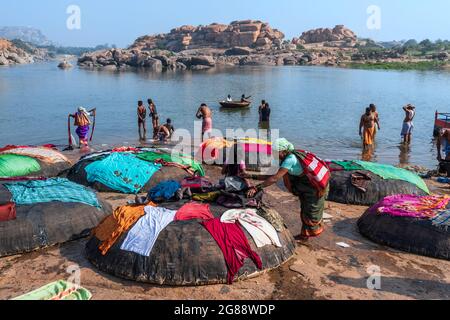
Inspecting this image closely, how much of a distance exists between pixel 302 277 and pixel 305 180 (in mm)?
1469

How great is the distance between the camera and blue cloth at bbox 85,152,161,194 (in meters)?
9.70

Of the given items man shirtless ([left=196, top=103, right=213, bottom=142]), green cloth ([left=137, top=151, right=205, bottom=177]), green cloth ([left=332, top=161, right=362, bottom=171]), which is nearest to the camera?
green cloth ([left=332, top=161, right=362, bottom=171])

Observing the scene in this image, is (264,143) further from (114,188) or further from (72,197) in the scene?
(72,197)

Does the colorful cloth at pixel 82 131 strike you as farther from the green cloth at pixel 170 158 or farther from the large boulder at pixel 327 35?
the large boulder at pixel 327 35

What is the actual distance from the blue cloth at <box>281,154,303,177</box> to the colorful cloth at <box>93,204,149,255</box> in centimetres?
218

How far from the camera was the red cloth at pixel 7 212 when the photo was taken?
258 inches

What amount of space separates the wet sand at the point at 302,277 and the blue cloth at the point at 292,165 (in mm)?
1268

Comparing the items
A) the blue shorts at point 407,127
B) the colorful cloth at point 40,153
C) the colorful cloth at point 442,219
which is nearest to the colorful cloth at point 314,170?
the colorful cloth at point 442,219

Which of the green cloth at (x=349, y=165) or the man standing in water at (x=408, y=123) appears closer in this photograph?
the green cloth at (x=349, y=165)

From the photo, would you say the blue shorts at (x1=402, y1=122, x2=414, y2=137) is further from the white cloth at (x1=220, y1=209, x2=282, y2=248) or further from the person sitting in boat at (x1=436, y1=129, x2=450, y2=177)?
the white cloth at (x1=220, y1=209, x2=282, y2=248)

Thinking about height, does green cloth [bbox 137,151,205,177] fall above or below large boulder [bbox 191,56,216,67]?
below

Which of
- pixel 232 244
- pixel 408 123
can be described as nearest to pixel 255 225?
pixel 232 244

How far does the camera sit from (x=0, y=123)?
23281 millimetres

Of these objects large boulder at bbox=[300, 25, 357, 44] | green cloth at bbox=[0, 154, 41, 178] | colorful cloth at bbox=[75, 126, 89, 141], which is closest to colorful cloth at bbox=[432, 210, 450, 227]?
green cloth at bbox=[0, 154, 41, 178]
